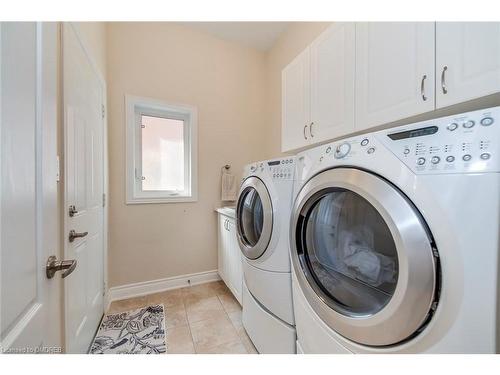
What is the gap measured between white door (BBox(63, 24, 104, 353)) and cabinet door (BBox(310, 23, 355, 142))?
52.3 inches

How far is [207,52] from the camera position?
225 centimetres

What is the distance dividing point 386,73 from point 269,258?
1080mm

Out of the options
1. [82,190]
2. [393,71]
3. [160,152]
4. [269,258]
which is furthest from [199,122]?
[393,71]

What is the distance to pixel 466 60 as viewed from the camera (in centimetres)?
65

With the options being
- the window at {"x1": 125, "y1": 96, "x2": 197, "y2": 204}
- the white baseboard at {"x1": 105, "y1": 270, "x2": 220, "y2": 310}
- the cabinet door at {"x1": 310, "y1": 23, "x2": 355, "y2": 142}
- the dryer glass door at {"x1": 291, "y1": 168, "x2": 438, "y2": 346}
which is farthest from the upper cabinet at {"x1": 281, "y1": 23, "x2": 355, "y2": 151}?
the white baseboard at {"x1": 105, "y1": 270, "x2": 220, "y2": 310}

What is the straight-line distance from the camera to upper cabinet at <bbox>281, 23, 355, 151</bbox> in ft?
3.46

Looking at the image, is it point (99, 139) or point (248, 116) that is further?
point (248, 116)

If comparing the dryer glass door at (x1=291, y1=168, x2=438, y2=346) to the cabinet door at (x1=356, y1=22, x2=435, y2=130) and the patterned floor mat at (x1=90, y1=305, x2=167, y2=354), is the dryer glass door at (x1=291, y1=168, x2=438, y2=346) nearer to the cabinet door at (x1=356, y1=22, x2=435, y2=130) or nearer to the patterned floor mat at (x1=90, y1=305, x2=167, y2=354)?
the cabinet door at (x1=356, y1=22, x2=435, y2=130)

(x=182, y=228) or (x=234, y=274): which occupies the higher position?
(x=182, y=228)

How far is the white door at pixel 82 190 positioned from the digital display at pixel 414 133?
1316 mm

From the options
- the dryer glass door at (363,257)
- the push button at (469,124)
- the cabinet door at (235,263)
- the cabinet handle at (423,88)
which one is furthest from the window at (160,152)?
the push button at (469,124)
